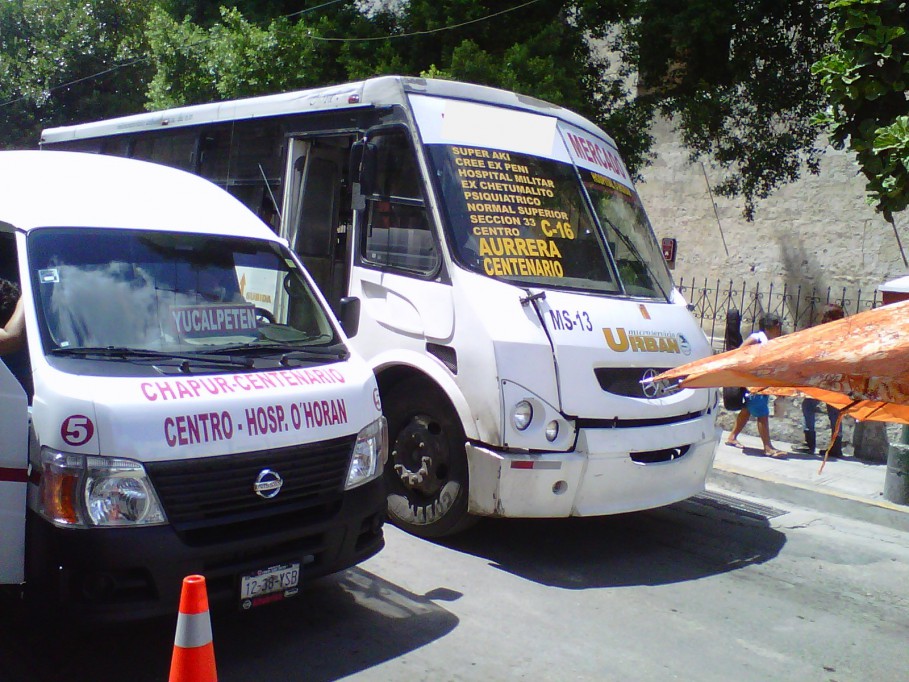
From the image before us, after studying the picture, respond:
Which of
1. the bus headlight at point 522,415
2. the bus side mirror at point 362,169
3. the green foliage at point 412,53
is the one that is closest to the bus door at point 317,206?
the bus side mirror at point 362,169

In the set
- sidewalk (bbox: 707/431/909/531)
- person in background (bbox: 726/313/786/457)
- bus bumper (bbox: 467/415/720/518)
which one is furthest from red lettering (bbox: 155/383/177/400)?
person in background (bbox: 726/313/786/457)

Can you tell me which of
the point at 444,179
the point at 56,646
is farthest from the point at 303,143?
the point at 56,646

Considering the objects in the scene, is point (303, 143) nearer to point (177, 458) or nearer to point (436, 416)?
point (436, 416)

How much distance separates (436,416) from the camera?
6.00m

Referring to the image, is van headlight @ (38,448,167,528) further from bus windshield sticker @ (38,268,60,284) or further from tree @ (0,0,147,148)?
tree @ (0,0,147,148)

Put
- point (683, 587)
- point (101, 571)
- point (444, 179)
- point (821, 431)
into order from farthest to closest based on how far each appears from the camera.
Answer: point (821, 431)
point (444, 179)
point (683, 587)
point (101, 571)

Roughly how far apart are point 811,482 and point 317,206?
5.46 m

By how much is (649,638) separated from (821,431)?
22.2 feet

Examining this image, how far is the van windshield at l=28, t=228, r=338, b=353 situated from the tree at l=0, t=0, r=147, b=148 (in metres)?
18.2

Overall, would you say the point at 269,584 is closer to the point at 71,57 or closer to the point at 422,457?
the point at 422,457

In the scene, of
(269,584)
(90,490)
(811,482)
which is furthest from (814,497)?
(90,490)

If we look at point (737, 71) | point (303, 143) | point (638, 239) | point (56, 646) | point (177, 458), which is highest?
point (737, 71)

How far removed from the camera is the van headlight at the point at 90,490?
3.70 metres

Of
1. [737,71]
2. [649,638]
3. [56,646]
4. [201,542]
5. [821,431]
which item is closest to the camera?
[201,542]
